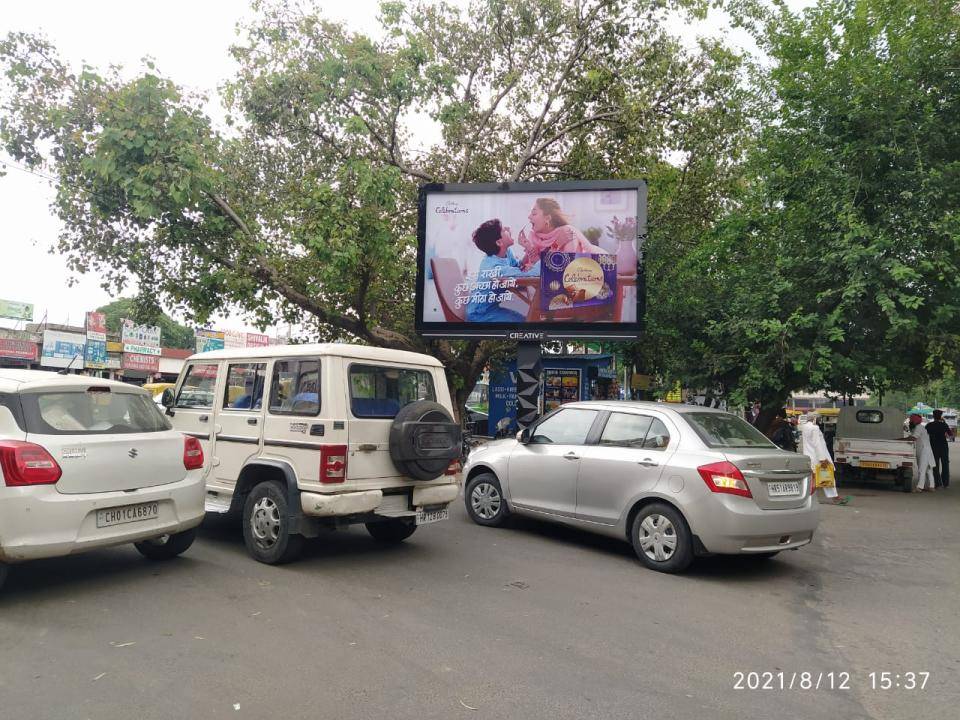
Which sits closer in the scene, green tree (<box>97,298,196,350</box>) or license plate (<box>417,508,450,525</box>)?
license plate (<box>417,508,450,525</box>)

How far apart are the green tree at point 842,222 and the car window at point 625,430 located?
6371mm

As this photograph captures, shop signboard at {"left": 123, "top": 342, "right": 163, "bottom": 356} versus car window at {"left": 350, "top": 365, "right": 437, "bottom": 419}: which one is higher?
shop signboard at {"left": 123, "top": 342, "right": 163, "bottom": 356}

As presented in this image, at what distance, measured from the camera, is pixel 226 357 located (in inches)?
291

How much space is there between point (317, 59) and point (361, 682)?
14.9 meters

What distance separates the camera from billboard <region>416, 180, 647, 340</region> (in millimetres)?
12836

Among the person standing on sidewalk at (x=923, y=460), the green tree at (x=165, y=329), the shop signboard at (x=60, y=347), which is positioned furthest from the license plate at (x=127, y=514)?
the green tree at (x=165, y=329)

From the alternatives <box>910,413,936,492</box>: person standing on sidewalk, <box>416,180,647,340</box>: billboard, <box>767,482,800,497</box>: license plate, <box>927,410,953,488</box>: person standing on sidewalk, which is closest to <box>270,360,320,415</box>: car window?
<box>767,482,800,497</box>: license plate

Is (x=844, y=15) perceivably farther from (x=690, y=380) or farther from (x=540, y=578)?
(x=540, y=578)

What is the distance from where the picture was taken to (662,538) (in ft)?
22.7

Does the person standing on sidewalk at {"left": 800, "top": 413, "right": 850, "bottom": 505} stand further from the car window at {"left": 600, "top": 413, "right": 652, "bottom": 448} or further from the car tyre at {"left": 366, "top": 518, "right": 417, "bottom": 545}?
the car tyre at {"left": 366, "top": 518, "right": 417, "bottom": 545}
